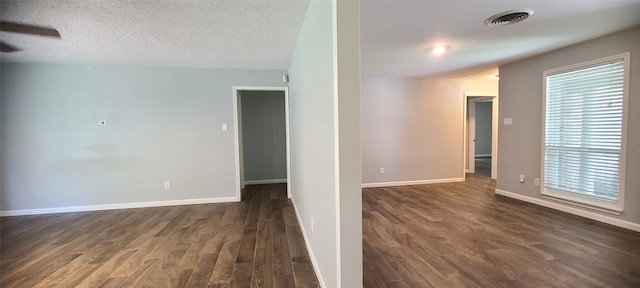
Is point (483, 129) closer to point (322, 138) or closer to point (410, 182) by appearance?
point (410, 182)

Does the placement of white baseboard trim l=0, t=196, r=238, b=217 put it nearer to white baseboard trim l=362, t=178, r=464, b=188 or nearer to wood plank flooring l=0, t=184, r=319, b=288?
wood plank flooring l=0, t=184, r=319, b=288

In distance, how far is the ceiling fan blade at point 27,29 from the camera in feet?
7.79

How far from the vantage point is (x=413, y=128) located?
5.30 metres

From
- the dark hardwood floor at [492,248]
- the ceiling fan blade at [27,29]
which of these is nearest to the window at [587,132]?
the dark hardwood floor at [492,248]

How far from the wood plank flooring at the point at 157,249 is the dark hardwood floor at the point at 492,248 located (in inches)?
31.6

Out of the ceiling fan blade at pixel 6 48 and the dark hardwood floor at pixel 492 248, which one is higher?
the ceiling fan blade at pixel 6 48

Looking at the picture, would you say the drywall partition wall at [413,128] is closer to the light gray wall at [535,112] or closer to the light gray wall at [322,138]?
the light gray wall at [535,112]

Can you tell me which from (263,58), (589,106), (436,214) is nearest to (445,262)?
(436,214)

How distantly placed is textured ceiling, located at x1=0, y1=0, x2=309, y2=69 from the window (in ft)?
12.0

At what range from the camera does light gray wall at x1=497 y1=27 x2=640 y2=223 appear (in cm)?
279

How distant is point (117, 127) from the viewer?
3932mm

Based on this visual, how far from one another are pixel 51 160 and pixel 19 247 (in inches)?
65.6

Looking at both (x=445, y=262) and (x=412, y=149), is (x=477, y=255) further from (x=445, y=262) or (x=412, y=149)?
(x=412, y=149)

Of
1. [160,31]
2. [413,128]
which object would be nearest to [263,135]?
[413,128]
